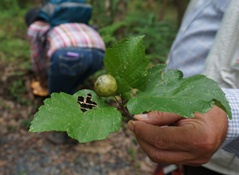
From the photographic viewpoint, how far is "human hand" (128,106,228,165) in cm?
75

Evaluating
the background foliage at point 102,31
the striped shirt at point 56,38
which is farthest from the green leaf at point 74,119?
the background foliage at point 102,31

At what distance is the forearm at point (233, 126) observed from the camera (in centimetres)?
81

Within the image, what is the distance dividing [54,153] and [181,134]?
1.90 meters

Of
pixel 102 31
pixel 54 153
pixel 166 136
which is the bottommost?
pixel 54 153

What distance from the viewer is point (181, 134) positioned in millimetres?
745

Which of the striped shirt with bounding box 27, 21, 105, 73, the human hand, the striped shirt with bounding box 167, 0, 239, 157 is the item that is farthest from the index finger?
the striped shirt with bounding box 27, 21, 105, 73

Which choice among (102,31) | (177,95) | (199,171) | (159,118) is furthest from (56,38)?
(177,95)

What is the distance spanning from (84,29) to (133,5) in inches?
145

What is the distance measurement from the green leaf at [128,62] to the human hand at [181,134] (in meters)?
0.13

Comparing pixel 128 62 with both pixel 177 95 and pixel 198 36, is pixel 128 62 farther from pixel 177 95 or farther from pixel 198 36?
pixel 198 36

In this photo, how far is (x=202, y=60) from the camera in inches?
50.9

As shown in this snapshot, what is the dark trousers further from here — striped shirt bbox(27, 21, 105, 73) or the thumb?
striped shirt bbox(27, 21, 105, 73)

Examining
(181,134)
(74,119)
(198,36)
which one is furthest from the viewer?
(198,36)

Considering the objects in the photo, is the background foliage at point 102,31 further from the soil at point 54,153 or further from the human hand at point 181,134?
the human hand at point 181,134
